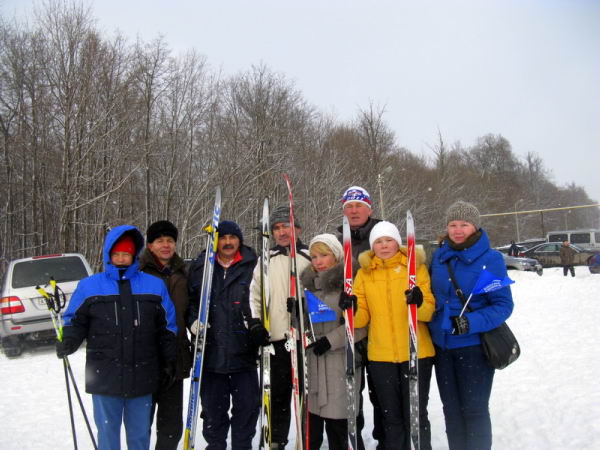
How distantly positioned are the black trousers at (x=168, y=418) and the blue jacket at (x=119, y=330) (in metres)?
0.31

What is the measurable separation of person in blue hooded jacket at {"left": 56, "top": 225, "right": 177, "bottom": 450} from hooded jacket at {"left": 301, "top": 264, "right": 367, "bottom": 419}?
96 centimetres

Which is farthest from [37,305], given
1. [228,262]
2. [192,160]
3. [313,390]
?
[192,160]

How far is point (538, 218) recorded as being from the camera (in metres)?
56.6

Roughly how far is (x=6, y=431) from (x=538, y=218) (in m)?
62.7

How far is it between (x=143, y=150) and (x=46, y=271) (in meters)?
11.6

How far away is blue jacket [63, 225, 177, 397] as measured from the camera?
2.63 metres

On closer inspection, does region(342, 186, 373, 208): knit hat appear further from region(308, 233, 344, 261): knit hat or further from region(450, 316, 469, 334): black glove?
region(450, 316, 469, 334): black glove

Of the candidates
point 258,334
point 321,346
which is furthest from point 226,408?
point 321,346

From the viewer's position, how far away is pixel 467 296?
2666 mm

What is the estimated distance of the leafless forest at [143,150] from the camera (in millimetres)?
13297

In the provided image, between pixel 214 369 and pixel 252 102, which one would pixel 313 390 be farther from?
pixel 252 102

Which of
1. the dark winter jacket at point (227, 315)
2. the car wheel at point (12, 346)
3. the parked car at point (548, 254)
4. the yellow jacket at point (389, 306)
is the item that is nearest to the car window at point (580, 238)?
the parked car at point (548, 254)

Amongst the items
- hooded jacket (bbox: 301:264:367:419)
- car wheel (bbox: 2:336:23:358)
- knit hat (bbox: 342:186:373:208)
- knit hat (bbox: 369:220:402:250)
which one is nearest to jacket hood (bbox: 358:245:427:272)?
knit hat (bbox: 369:220:402:250)

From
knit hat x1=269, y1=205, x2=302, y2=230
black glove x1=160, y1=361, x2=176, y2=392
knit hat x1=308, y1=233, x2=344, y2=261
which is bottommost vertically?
black glove x1=160, y1=361, x2=176, y2=392
